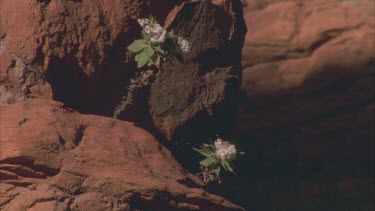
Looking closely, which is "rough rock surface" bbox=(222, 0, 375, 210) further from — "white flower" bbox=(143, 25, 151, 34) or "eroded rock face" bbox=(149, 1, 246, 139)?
"white flower" bbox=(143, 25, 151, 34)

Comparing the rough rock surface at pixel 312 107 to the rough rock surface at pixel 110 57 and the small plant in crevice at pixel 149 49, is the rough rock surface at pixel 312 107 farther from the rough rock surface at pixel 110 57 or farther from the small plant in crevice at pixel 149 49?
the small plant in crevice at pixel 149 49

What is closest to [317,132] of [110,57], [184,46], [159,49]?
[184,46]

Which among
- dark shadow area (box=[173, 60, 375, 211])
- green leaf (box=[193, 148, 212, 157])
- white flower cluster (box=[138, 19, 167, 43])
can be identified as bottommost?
dark shadow area (box=[173, 60, 375, 211])

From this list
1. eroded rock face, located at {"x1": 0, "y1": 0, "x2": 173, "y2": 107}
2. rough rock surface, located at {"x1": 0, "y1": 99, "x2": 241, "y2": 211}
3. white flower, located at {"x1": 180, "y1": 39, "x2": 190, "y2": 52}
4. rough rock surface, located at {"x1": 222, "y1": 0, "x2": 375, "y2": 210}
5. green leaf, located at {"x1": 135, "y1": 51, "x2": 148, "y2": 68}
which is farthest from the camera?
rough rock surface, located at {"x1": 222, "y1": 0, "x2": 375, "y2": 210}

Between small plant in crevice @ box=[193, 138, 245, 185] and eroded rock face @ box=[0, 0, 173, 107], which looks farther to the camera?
small plant in crevice @ box=[193, 138, 245, 185]

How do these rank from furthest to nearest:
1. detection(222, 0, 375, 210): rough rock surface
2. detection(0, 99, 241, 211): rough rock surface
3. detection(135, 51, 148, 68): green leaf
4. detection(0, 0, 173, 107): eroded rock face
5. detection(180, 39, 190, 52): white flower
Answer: detection(222, 0, 375, 210): rough rock surface → detection(180, 39, 190, 52): white flower → detection(135, 51, 148, 68): green leaf → detection(0, 0, 173, 107): eroded rock face → detection(0, 99, 241, 211): rough rock surface

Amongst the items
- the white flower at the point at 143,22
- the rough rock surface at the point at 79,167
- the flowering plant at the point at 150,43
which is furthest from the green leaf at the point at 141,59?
the rough rock surface at the point at 79,167

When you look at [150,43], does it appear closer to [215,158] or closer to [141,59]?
[141,59]

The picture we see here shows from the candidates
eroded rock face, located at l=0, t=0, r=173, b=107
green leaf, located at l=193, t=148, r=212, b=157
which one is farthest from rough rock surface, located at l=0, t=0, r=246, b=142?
green leaf, located at l=193, t=148, r=212, b=157
